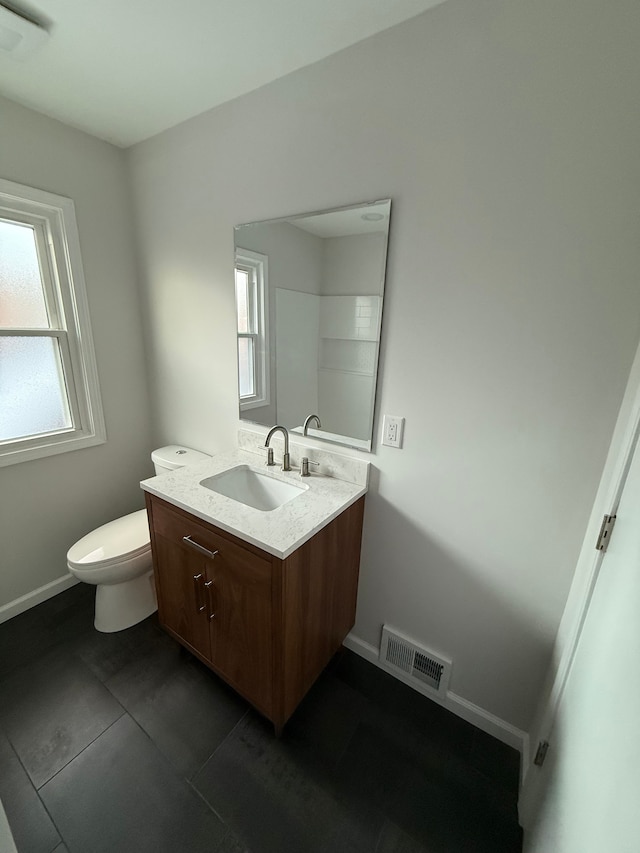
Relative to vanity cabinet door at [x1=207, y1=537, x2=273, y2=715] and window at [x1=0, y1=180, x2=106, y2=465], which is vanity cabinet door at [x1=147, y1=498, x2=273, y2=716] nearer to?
vanity cabinet door at [x1=207, y1=537, x2=273, y2=715]

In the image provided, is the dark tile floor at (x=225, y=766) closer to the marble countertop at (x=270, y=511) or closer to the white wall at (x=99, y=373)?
the white wall at (x=99, y=373)

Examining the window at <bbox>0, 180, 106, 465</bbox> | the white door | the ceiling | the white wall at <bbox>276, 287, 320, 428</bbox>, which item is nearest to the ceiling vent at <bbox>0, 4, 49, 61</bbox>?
the ceiling

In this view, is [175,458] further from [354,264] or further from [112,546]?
[354,264]

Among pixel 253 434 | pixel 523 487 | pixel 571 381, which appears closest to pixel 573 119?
pixel 571 381

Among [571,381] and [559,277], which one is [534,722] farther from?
[559,277]

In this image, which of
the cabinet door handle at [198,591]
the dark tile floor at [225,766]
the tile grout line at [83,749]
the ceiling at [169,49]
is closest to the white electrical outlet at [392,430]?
the cabinet door handle at [198,591]

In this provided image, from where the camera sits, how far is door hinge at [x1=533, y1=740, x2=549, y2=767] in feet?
3.23

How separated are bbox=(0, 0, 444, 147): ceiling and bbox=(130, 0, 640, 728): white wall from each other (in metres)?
0.07

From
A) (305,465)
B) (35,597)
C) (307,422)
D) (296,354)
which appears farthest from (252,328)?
(35,597)

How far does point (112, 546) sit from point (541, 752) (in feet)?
5.99

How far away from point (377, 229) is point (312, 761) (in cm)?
192

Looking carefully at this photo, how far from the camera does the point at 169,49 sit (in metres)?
1.16

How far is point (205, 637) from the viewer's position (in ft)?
4.36

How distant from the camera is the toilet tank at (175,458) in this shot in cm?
188
